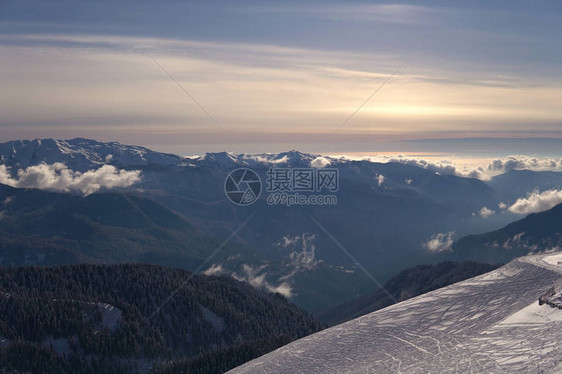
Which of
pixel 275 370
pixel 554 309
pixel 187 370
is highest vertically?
pixel 554 309

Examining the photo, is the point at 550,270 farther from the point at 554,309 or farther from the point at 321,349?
the point at 321,349

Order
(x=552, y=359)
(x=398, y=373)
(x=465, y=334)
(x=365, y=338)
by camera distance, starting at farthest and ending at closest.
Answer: (x=365, y=338)
(x=465, y=334)
(x=398, y=373)
(x=552, y=359)

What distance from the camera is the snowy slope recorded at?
6397cm

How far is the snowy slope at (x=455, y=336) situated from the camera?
6397 cm

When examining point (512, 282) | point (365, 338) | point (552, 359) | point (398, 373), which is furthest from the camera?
point (512, 282)

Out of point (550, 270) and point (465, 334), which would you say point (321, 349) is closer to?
point (465, 334)

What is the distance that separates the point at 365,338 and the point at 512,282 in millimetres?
32210

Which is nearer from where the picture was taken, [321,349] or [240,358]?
[321,349]

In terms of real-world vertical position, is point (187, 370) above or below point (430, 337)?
below

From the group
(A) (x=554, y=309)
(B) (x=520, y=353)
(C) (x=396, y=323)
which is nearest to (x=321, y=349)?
(C) (x=396, y=323)

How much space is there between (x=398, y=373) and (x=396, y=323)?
19482mm

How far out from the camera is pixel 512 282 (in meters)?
92.5

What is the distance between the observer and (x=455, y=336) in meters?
73.6

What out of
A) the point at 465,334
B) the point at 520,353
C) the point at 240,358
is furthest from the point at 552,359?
the point at 240,358
